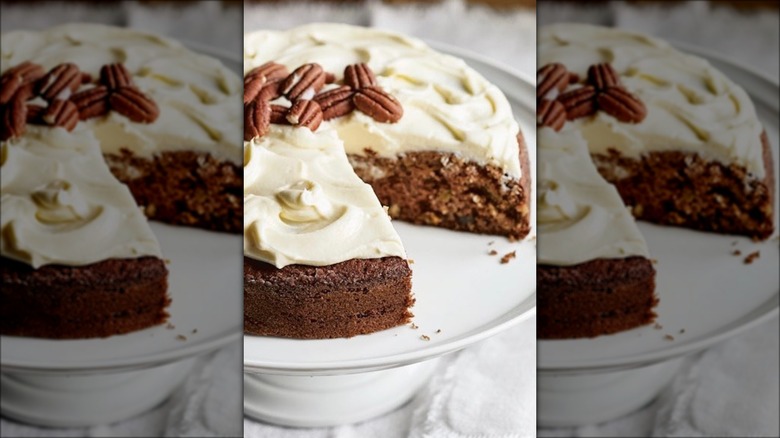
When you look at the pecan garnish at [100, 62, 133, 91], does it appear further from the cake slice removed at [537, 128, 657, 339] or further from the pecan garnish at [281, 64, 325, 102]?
the cake slice removed at [537, 128, 657, 339]

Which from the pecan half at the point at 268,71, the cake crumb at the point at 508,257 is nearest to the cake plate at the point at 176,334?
the pecan half at the point at 268,71

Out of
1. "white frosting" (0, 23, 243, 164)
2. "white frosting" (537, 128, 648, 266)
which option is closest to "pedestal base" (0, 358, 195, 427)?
"white frosting" (0, 23, 243, 164)

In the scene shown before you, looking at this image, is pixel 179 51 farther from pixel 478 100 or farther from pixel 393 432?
pixel 393 432

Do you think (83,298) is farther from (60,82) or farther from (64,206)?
(60,82)

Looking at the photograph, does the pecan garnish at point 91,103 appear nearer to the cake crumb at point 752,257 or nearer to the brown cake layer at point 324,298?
the brown cake layer at point 324,298

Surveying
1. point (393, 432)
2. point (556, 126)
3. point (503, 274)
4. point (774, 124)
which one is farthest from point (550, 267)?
point (774, 124)
